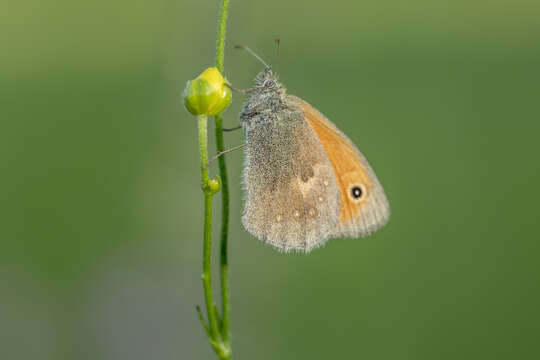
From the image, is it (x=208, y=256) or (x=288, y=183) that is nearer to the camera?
(x=208, y=256)

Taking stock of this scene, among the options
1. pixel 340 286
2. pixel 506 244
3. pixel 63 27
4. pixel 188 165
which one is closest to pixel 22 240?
pixel 188 165

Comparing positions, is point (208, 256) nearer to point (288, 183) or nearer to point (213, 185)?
point (213, 185)

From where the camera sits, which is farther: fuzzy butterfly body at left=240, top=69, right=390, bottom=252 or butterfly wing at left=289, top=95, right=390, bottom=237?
butterfly wing at left=289, top=95, right=390, bottom=237

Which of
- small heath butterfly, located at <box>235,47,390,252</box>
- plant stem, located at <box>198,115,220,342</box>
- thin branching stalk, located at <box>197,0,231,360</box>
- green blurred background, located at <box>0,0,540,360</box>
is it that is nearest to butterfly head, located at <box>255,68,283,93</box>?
small heath butterfly, located at <box>235,47,390,252</box>

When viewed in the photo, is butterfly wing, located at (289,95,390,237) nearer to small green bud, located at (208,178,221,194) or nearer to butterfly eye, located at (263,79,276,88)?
butterfly eye, located at (263,79,276,88)

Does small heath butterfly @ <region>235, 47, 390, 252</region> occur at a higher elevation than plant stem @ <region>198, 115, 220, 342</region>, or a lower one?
higher

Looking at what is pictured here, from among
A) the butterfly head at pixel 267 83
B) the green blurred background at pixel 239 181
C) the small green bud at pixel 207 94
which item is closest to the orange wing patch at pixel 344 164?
the butterfly head at pixel 267 83

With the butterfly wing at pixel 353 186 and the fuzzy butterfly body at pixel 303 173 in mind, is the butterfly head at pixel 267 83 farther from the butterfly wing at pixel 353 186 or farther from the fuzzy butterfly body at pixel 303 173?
the butterfly wing at pixel 353 186

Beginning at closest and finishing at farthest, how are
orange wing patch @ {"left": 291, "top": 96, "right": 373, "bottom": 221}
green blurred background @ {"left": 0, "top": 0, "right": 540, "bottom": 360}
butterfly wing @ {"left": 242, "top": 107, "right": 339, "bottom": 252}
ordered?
butterfly wing @ {"left": 242, "top": 107, "right": 339, "bottom": 252}, orange wing patch @ {"left": 291, "top": 96, "right": 373, "bottom": 221}, green blurred background @ {"left": 0, "top": 0, "right": 540, "bottom": 360}

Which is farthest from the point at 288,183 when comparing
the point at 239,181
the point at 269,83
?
the point at 239,181
